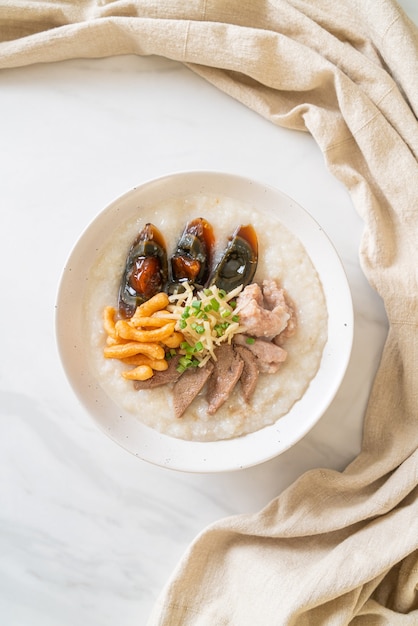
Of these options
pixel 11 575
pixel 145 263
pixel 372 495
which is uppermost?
→ pixel 145 263

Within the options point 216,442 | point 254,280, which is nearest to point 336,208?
point 254,280

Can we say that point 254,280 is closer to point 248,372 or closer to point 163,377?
point 248,372

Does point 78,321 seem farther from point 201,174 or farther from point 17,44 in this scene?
point 17,44

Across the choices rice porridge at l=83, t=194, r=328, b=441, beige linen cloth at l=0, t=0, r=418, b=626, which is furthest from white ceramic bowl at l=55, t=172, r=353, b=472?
beige linen cloth at l=0, t=0, r=418, b=626

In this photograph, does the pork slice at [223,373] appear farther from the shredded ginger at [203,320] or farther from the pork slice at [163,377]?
the pork slice at [163,377]

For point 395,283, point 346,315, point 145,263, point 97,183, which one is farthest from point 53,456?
point 395,283
